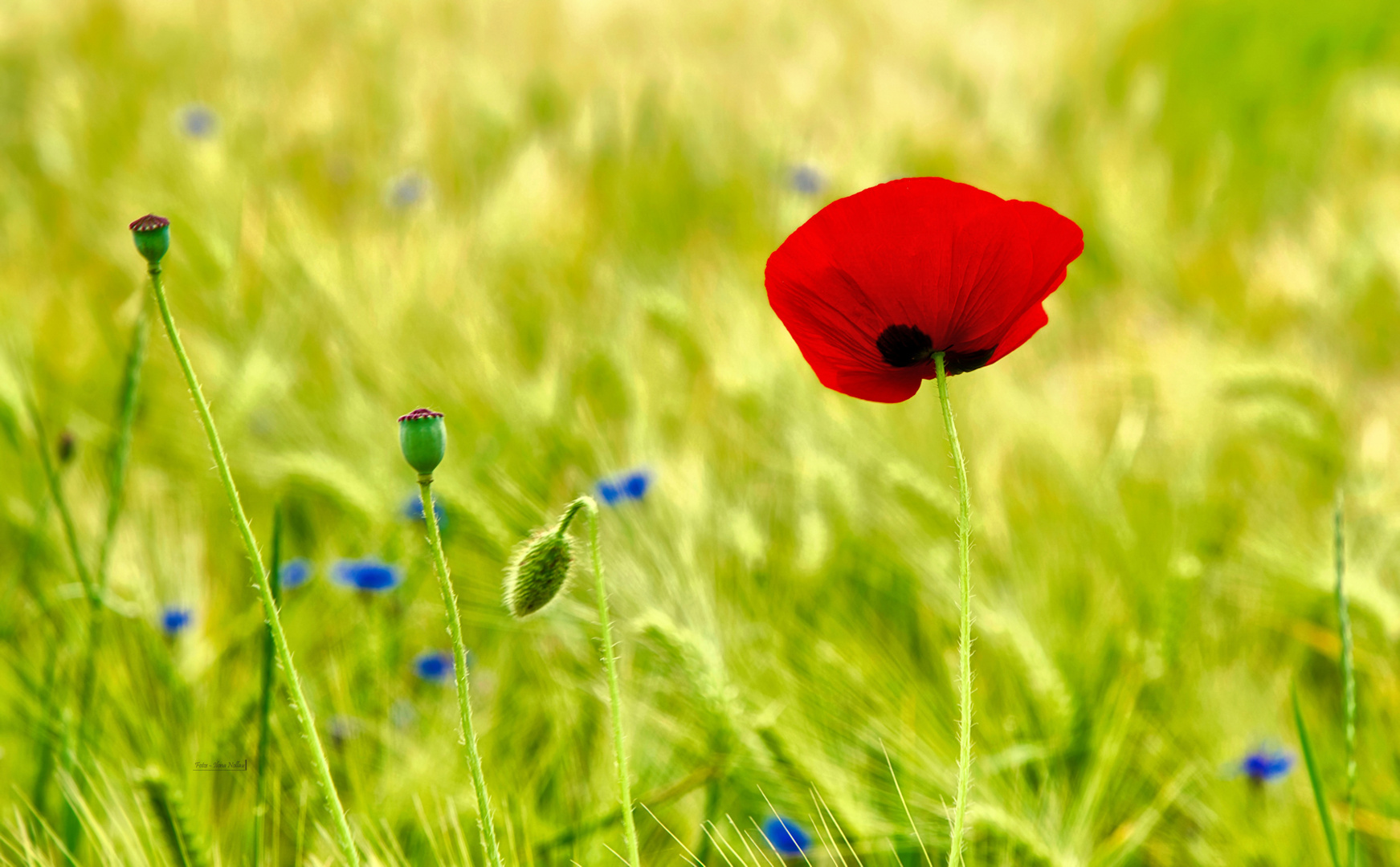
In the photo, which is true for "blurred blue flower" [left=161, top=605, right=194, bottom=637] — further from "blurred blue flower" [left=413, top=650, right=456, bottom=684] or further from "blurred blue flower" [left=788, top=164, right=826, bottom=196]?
"blurred blue flower" [left=788, top=164, right=826, bottom=196]

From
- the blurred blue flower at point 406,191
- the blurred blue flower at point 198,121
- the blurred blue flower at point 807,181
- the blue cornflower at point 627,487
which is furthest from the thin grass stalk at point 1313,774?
the blurred blue flower at point 198,121

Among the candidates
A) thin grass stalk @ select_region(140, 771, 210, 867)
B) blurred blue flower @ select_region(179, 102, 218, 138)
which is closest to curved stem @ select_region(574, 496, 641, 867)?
thin grass stalk @ select_region(140, 771, 210, 867)

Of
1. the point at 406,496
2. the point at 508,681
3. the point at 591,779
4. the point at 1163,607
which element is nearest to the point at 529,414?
the point at 406,496

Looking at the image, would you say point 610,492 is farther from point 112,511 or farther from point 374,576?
point 112,511

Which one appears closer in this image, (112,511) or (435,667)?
(112,511)

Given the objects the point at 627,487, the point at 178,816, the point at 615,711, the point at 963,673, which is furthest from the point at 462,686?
the point at 627,487

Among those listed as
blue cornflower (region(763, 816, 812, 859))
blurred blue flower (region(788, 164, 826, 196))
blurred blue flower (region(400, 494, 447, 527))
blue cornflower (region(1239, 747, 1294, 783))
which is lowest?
blue cornflower (region(1239, 747, 1294, 783))
